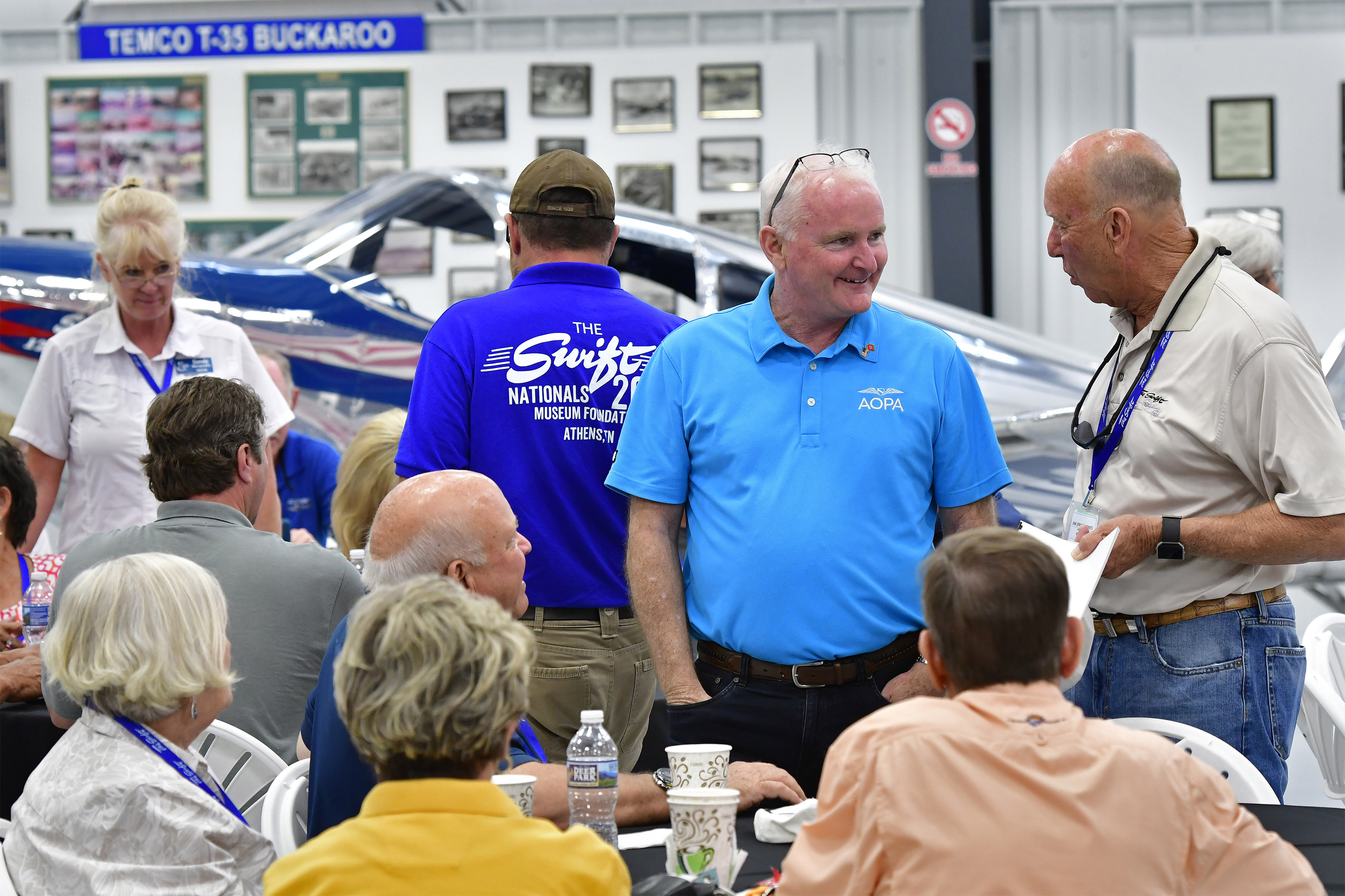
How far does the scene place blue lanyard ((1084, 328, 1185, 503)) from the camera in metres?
2.35

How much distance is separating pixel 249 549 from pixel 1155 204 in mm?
1844

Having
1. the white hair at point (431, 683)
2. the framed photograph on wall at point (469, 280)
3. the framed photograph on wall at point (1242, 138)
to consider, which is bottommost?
the white hair at point (431, 683)

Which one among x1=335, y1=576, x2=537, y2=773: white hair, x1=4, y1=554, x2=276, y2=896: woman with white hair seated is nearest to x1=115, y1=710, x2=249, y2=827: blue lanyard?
x1=4, y1=554, x2=276, y2=896: woman with white hair seated

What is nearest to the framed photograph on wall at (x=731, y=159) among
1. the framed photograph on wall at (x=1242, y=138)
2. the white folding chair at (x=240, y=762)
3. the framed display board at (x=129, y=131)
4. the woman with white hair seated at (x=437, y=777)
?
the framed photograph on wall at (x=1242, y=138)

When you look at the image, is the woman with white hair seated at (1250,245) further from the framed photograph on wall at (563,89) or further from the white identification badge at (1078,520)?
the framed photograph on wall at (563,89)

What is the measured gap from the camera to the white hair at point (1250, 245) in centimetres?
358

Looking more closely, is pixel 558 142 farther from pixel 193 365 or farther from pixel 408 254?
pixel 193 365

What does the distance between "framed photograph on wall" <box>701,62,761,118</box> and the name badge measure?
740cm

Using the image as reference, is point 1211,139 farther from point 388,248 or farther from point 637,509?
point 637,509

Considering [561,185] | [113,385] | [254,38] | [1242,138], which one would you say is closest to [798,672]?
[561,185]

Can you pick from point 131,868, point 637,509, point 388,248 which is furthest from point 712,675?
point 388,248

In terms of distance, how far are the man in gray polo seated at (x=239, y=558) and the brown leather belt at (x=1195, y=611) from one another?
1.46 m

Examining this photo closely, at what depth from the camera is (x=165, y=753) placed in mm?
1881

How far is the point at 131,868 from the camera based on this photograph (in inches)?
70.3
